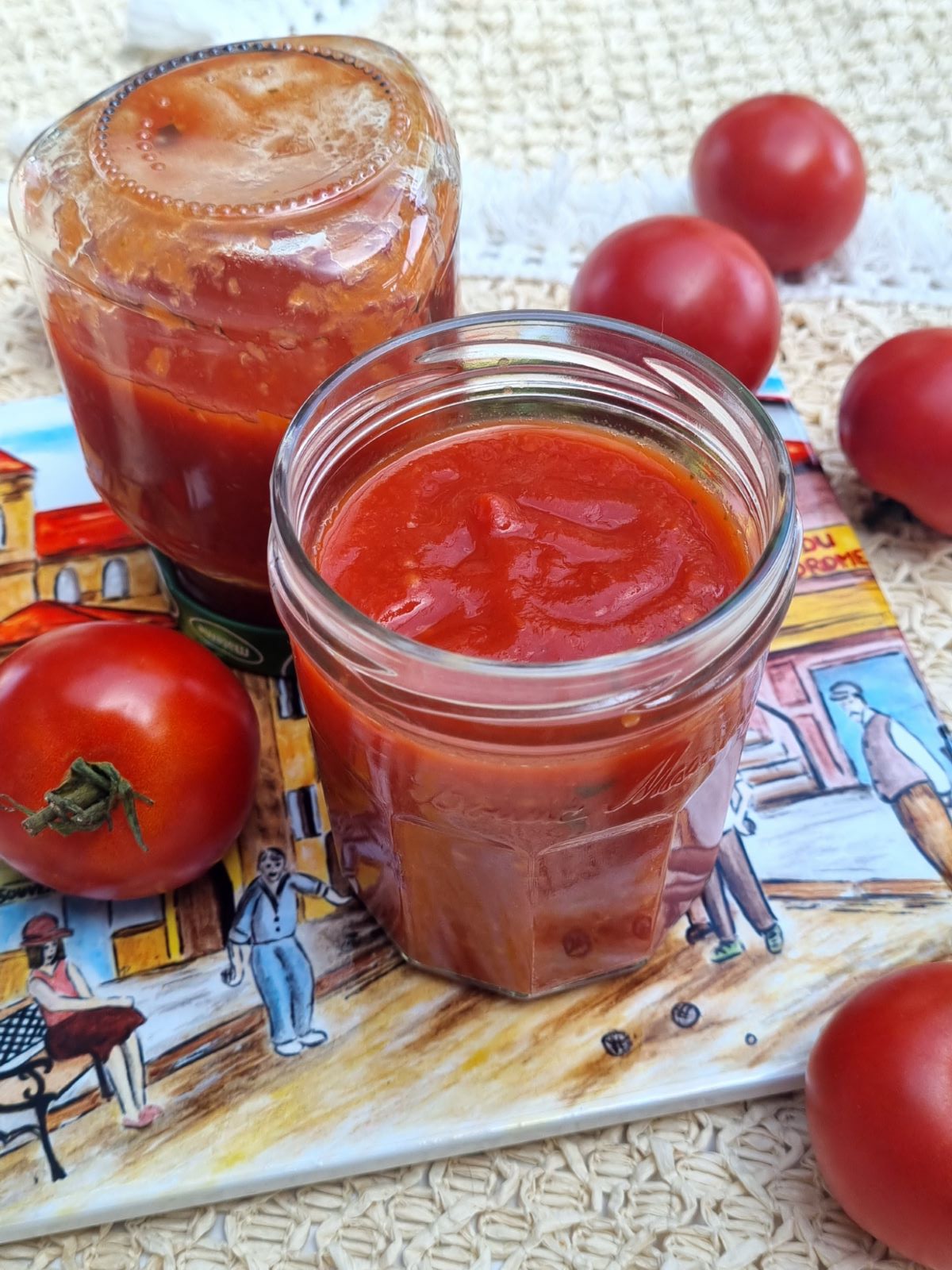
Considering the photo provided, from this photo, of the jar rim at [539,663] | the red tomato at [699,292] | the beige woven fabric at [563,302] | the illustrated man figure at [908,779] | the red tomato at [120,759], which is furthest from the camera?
the red tomato at [699,292]

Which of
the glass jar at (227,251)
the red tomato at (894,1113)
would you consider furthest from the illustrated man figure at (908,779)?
the glass jar at (227,251)

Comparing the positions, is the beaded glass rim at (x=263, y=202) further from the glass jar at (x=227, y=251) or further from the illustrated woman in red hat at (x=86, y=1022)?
the illustrated woman in red hat at (x=86, y=1022)

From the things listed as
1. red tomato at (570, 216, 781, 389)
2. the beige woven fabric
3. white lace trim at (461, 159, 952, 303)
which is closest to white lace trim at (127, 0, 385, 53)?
the beige woven fabric

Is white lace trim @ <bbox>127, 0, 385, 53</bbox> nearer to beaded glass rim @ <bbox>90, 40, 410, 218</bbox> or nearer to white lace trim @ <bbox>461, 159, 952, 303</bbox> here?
white lace trim @ <bbox>461, 159, 952, 303</bbox>

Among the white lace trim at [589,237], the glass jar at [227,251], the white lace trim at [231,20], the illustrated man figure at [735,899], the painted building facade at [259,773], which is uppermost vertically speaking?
the white lace trim at [231,20]

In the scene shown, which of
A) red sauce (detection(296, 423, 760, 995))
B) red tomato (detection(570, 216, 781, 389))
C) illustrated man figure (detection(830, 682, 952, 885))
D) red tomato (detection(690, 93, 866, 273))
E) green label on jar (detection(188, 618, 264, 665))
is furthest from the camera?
red tomato (detection(690, 93, 866, 273))

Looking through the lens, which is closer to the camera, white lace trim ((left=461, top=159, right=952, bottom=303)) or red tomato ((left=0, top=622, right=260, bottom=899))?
red tomato ((left=0, top=622, right=260, bottom=899))
